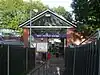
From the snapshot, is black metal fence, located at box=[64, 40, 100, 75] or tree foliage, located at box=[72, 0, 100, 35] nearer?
black metal fence, located at box=[64, 40, 100, 75]

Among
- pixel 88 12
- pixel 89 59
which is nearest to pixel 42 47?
pixel 88 12

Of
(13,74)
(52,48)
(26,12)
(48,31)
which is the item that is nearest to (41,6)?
(26,12)

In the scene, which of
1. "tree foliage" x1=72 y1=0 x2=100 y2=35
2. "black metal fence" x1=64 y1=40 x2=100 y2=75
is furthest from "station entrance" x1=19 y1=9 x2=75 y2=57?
"black metal fence" x1=64 y1=40 x2=100 y2=75

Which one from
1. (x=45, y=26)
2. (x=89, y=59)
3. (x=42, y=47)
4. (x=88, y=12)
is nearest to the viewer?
(x=89, y=59)

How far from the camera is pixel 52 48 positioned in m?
62.8

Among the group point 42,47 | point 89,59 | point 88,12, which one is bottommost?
point 42,47

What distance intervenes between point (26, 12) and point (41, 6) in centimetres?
1079

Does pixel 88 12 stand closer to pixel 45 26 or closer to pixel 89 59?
pixel 45 26

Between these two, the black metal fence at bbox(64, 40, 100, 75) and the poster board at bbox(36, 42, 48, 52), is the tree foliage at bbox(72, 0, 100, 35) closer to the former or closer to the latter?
the poster board at bbox(36, 42, 48, 52)

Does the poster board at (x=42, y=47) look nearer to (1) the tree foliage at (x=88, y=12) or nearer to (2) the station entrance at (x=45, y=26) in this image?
(1) the tree foliage at (x=88, y=12)

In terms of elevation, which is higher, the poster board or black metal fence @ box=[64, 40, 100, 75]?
black metal fence @ box=[64, 40, 100, 75]

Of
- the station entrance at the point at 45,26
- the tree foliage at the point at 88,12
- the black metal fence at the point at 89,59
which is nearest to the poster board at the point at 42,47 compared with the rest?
the tree foliage at the point at 88,12

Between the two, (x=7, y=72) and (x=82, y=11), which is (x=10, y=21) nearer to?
(x=82, y=11)

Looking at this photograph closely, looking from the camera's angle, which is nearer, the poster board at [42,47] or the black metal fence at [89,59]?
the black metal fence at [89,59]
